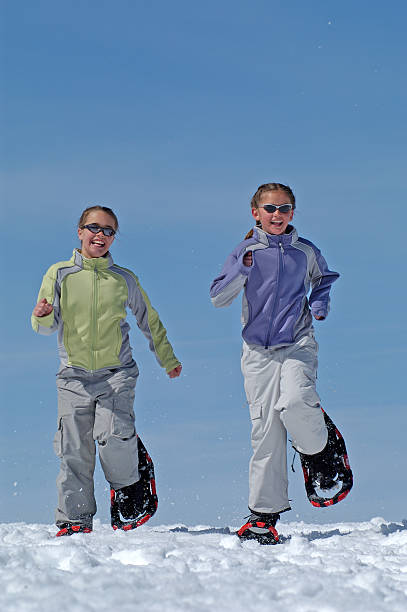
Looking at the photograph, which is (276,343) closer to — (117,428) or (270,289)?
(270,289)

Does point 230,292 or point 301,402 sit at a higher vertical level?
point 230,292

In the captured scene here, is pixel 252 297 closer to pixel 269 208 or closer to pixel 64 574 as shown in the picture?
pixel 269 208

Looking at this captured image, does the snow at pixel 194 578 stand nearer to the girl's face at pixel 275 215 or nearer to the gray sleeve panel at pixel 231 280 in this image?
the gray sleeve panel at pixel 231 280

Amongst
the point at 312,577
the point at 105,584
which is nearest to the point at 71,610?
the point at 105,584

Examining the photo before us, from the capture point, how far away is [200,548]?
506 centimetres

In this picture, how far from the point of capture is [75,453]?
6.88 metres

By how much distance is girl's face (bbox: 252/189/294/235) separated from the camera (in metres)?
6.68

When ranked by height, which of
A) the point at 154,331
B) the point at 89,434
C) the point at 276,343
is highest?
the point at 154,331

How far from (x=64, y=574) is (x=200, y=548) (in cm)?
115

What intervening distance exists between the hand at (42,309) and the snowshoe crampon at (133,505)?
1764mm

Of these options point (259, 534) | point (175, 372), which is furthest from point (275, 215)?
point (259, 534)

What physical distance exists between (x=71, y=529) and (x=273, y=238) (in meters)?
3.07

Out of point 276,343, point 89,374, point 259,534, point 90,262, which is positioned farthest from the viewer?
point 90,262

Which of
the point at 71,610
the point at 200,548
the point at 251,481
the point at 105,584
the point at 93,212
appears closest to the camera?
the point at 71,610
